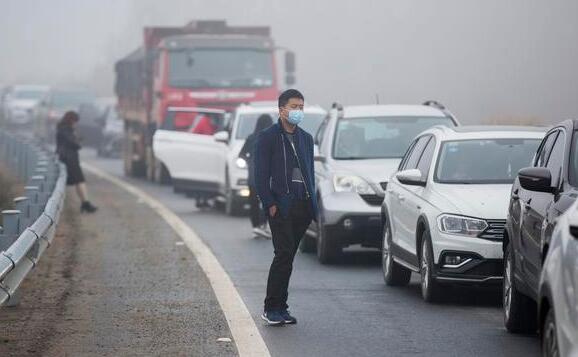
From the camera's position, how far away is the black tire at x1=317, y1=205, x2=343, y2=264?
641 inches

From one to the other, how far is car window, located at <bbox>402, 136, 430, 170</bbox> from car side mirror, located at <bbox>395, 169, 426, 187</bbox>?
92 centimetres

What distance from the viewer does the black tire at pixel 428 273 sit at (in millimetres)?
12723

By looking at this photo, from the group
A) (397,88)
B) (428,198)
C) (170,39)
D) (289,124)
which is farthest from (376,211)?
(397,88)

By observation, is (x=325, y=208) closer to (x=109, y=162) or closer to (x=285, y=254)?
(x=285, y=254)

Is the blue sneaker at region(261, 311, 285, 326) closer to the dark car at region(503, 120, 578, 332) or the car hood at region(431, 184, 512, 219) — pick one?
the dark car at region(503, 120, 578, 332)

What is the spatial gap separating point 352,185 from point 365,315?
4331 millimetres

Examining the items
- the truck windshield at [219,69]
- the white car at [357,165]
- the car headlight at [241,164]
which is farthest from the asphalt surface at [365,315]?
the truck windshield at [219,69]

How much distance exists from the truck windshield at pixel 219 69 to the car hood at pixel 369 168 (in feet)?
51.2

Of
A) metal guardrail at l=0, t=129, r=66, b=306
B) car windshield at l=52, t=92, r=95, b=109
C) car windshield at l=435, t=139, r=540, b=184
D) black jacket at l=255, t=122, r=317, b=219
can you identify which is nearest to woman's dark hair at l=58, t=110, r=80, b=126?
metal guardrail at l=0, t=129, r=66, b=306

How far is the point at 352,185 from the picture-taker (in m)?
16.4

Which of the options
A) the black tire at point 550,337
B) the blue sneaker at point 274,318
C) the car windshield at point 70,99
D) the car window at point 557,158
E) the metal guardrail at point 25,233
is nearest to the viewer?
the black tire at point 550,337

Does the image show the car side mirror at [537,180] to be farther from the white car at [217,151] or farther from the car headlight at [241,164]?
the car headlight at [241,164]

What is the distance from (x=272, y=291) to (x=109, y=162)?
35.8 meters

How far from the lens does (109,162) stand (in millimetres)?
47125
